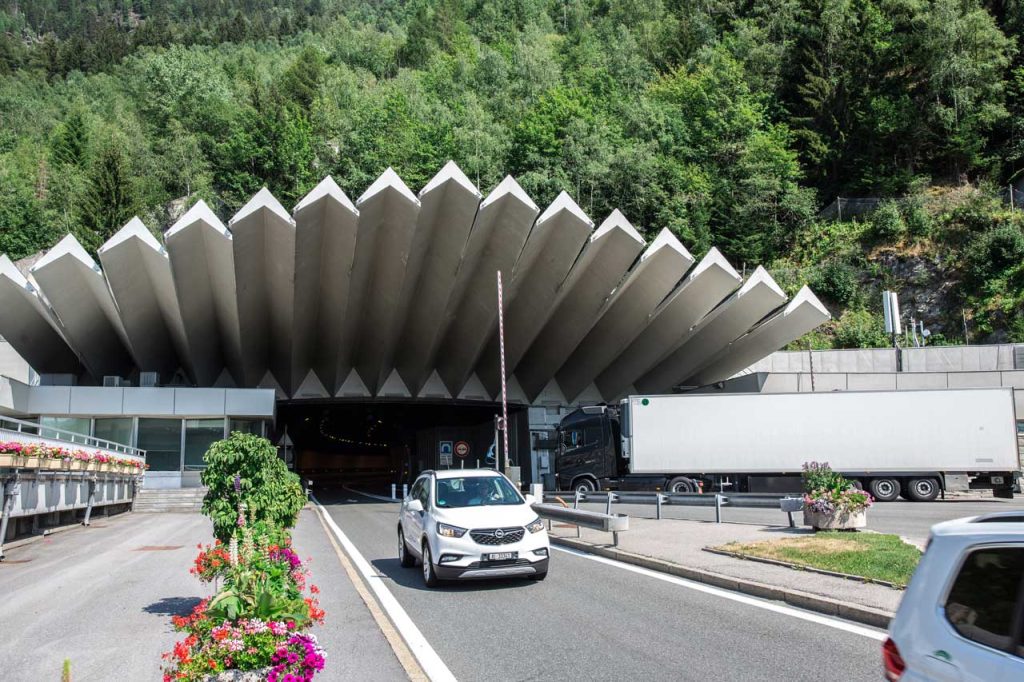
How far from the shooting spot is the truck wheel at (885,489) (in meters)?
27.6

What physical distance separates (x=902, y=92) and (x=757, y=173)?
42.5 ft

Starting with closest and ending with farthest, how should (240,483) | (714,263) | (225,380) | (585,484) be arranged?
(240,483) < (585,484) < (714,263) < (225,380)

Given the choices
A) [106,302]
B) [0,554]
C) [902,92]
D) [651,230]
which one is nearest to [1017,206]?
[902,92]

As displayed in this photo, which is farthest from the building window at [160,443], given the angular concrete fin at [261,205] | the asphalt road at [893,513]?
the asphalt road at [893,513]

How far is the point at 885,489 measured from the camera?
27.6 metres

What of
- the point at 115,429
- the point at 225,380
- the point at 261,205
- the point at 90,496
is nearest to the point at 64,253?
the point at 261,205

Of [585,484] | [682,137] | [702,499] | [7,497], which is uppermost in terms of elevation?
[682,137]

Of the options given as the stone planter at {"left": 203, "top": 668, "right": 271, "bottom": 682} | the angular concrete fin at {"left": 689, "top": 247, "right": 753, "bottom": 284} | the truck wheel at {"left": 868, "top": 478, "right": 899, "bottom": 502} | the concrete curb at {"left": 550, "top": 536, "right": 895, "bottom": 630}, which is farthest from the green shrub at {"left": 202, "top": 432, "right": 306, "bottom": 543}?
the angular concrete fin at {"left": 689, "top": 247, "right": 753, "bottom": 284}

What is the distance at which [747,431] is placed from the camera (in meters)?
28.3

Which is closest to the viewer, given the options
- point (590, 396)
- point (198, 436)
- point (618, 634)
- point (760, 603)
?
point (618, 634)

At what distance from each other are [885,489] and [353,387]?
27.9 meters

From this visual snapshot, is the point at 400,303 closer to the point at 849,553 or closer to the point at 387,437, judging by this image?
the point at 849,553

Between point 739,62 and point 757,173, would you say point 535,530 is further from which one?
point 739,62

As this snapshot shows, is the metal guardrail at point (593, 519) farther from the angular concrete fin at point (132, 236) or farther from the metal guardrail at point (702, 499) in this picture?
the angular concrete fin at point (132, 236)
